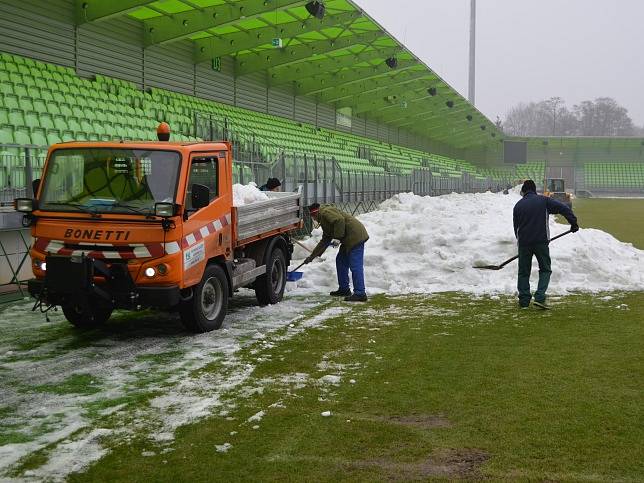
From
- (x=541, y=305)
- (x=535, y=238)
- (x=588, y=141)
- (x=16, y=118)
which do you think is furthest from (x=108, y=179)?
(x=588, y=141)

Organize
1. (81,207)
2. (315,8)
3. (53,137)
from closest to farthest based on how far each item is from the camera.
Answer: (81,207)
(53,137)
(315,8)

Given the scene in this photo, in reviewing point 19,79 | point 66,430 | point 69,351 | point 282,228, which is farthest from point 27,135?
point 66,430

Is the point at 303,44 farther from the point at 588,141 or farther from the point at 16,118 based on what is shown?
the point at 588,141

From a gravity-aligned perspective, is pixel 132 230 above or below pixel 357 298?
above

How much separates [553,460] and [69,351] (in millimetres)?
5240

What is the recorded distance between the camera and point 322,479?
14.2ft

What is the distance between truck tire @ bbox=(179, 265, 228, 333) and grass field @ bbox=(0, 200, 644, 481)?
195 millimetres

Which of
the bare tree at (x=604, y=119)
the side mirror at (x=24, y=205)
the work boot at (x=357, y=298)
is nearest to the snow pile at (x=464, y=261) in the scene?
the work boot at (x=357, y=298)

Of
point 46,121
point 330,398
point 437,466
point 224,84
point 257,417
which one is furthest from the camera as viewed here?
point 224,84

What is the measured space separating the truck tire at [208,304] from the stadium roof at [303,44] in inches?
573

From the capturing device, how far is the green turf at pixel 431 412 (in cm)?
451

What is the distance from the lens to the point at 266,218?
1048 cm

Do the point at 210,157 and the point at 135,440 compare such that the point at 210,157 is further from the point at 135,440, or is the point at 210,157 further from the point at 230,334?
the point at 135,440

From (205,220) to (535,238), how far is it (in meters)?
4.76
